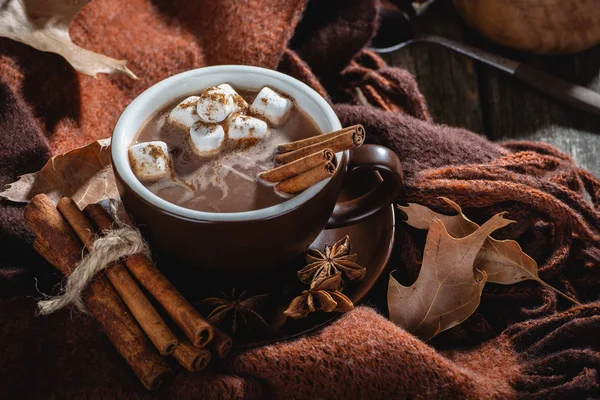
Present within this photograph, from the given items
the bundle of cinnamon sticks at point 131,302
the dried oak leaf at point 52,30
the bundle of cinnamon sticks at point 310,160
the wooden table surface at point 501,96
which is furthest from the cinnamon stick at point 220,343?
the wooden table surface at point 501,96

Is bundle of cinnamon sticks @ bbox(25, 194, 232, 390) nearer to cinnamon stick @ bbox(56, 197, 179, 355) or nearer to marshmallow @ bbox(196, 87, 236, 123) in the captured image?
cinnamon stick @ bbox(56, 197, 179, 355)

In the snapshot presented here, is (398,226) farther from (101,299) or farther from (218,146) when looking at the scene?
(101,299)

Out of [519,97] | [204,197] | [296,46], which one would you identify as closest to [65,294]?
[204,197]

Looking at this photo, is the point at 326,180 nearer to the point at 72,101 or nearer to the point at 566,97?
the point at 72,101

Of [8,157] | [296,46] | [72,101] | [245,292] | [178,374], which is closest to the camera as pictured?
[178,374]

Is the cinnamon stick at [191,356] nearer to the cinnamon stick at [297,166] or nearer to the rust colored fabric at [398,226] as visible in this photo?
the rust colored fabric at [398,226]

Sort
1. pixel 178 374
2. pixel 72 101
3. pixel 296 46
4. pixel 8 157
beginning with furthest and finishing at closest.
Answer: pixel 296 46 < pixel 72 101 < pixel 8 157 < pixel 178 374
